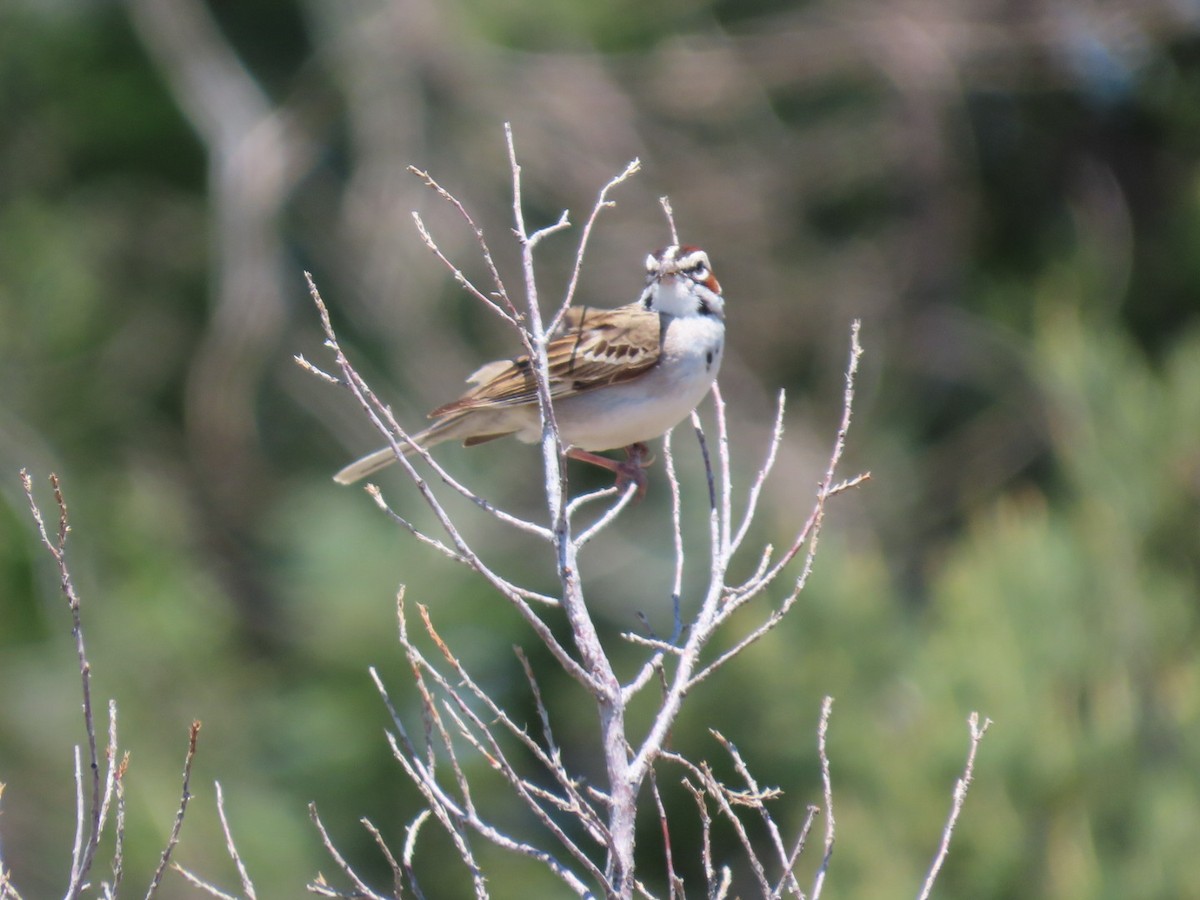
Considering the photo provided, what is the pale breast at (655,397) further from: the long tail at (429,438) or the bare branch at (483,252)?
the bare branch at (483,252)

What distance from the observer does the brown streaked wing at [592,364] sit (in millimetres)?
4898

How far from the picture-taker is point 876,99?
39.0 feet

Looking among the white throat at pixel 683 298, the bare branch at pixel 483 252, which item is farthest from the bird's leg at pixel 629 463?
the bare branch at pixel 483 252

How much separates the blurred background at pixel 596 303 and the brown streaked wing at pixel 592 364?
4408 millimetres

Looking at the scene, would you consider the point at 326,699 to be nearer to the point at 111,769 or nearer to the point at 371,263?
the point at 371,263

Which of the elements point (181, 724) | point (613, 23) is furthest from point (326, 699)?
point (613, 23)

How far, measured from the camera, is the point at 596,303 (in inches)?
424

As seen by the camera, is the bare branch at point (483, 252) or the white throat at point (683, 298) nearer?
the bare branch at point (483, 252)

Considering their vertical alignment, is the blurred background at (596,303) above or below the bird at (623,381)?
below

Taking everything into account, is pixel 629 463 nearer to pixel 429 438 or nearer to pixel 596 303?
pixel 429 438

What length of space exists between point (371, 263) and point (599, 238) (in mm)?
1613

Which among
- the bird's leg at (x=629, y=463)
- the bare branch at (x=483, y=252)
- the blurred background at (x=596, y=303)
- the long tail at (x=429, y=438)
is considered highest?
the bare branch at (x=483, y=252)

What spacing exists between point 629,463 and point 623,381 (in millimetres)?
247

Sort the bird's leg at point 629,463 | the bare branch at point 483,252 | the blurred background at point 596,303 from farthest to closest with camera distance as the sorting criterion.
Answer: the blurred background at point 596,303, the bird's leg at point 629,463, the bare branch at point 483,252
